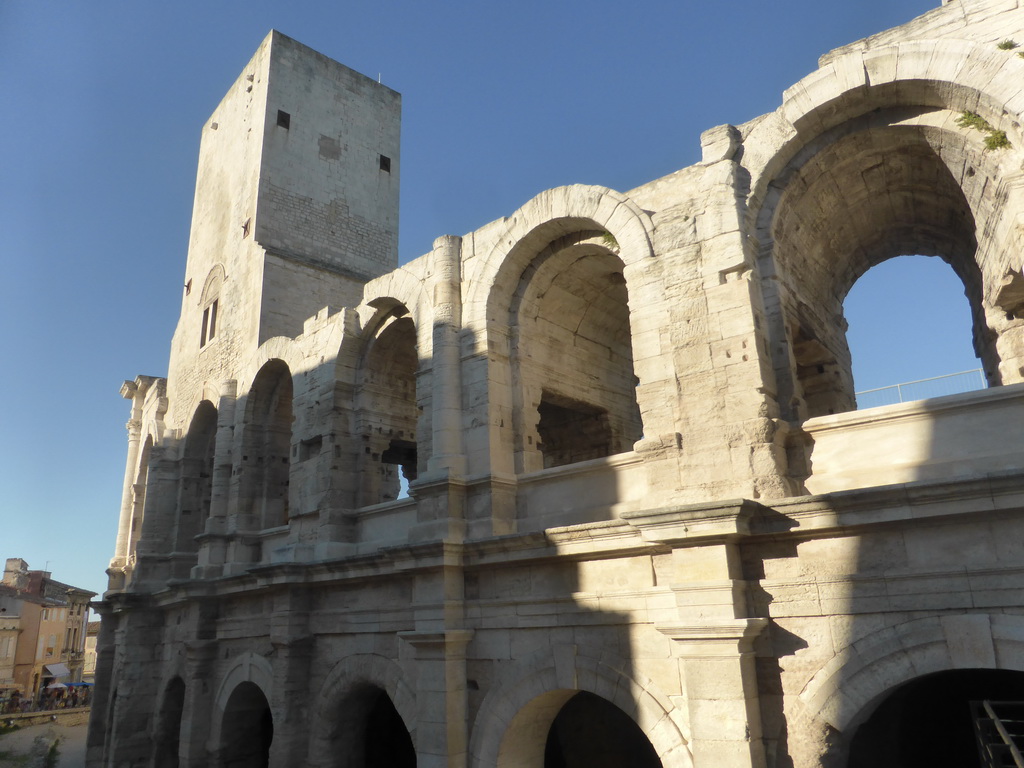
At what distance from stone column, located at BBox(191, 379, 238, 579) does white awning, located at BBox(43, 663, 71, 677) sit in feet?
131

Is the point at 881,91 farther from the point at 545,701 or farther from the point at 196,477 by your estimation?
the point at 196,477

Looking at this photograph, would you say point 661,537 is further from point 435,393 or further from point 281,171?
point 281,171

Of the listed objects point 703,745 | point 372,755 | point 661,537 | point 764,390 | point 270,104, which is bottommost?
point 372,755

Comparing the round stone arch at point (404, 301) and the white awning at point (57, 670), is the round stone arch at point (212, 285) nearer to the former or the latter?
the round stone arch at point (404, 301)

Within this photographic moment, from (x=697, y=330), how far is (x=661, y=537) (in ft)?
6.90

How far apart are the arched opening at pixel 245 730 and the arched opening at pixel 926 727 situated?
9.25 m

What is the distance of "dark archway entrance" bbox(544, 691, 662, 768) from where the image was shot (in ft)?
34.0

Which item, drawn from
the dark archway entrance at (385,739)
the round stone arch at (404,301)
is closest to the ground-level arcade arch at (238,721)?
the dark archway entrance at (385,739)

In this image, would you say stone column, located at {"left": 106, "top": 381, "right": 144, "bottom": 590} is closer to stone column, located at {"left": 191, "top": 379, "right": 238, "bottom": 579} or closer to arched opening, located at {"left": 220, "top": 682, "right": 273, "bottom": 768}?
stone column, located at {"left": 191, "top": 379, "right": 238, "bottom": 579}

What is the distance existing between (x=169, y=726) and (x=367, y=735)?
608cm

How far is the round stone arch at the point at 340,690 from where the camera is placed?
9.60m

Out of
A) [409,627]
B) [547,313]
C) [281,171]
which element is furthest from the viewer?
[281,171]

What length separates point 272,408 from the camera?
1446cm

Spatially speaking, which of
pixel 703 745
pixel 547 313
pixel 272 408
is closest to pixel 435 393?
pixel 547 313
